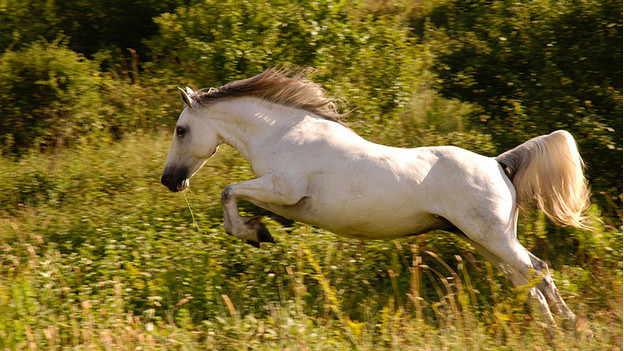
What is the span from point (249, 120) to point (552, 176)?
7.54 feet

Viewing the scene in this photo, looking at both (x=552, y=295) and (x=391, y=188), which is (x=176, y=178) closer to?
(x=391, y=188)

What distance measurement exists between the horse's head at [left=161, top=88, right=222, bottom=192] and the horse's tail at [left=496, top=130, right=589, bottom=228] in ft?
7.55

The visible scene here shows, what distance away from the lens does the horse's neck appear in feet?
17.3

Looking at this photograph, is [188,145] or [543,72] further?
[543,72]

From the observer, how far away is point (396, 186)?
4832 millimetres

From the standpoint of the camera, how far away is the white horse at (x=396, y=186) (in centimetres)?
487

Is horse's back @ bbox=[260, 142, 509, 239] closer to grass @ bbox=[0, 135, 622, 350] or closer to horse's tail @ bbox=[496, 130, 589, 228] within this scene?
horse's tail @ bbox=[496, 130, 589, 228]

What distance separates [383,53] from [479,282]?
13.6 feet

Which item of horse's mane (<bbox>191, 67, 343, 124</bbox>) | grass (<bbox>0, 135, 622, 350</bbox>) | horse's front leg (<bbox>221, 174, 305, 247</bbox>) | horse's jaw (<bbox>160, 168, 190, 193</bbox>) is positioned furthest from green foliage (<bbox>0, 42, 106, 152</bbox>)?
horse's front leg (<bbox>221, 174, 305, 247</bbox>)

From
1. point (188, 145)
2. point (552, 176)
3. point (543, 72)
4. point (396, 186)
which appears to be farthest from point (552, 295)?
point (543, 72)

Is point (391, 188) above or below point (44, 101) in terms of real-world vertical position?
above

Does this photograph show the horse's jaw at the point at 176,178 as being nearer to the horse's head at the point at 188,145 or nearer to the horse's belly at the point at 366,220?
the horse's head at the point at 188,145

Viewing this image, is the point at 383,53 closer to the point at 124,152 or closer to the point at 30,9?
the point at 124,152

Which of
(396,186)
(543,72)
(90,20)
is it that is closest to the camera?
(396,186)
